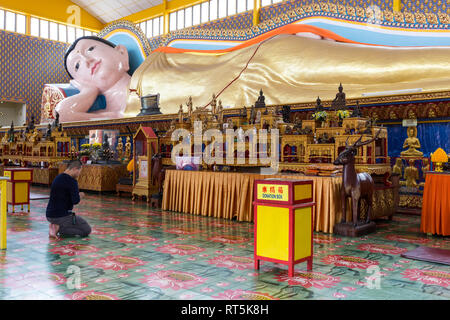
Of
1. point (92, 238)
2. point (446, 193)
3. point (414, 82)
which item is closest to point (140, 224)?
point (92, 238)

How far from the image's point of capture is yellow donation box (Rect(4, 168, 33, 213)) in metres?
6.24

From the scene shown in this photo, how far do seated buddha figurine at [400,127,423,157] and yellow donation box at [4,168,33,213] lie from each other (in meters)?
5.88

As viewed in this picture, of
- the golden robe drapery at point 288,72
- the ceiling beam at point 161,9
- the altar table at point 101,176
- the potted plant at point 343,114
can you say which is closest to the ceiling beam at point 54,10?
the ceiling beam at point 161,9

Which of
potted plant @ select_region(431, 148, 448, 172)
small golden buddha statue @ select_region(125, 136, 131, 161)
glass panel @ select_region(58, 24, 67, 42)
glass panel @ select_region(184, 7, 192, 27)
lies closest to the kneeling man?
potted plant @ select_region(431, 148, 448, 172)

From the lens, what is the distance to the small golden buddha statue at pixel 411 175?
22.0 ft

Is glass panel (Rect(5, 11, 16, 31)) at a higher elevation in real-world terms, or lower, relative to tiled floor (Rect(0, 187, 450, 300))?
higher

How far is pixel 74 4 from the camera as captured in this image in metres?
19.5

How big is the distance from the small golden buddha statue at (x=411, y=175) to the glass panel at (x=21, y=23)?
17.2 metres

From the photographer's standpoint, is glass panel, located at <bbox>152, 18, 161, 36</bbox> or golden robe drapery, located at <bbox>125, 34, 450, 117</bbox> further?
glass panel, located at <bbox>152, 18, 161, 36</bbox>

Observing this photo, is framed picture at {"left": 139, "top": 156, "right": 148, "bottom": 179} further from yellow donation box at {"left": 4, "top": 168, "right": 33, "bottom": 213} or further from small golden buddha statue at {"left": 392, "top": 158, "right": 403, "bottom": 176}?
small golden buddha statue at {"left": 392, "top": 158, "right": 403, "bottom": 176}

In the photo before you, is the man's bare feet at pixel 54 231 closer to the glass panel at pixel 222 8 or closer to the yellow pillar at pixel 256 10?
the yellow pillar at pixel 256 10

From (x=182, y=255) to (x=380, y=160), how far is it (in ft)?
13.8

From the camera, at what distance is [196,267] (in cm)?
329
